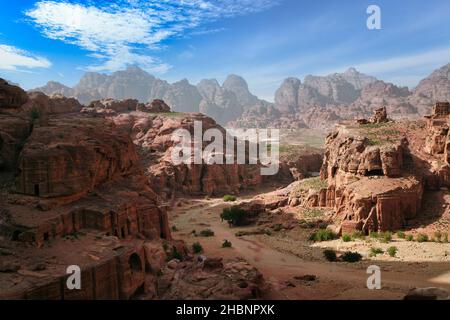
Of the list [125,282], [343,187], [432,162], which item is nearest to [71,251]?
[125,282]

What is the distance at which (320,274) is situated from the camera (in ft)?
94.9

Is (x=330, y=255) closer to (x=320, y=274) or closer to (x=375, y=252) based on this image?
(x=375, y=252)

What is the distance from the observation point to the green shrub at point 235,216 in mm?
49906

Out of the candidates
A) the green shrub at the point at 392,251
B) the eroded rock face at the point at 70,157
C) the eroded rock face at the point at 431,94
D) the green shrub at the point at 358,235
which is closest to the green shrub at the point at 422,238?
the green shrub at the point at 392,251

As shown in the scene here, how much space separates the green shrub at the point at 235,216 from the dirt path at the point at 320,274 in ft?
20.2

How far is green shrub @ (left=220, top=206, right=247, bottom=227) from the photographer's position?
49.9 m

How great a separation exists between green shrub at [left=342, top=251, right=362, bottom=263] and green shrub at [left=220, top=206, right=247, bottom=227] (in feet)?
62.2

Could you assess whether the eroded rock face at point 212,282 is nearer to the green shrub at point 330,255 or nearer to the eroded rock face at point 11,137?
the green shrub at point 330,255

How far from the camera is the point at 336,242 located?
1503 inches

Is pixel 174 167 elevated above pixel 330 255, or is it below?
above

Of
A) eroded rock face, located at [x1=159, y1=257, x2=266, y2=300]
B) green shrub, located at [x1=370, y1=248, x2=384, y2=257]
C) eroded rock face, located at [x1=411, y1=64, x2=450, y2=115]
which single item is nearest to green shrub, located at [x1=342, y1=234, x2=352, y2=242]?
green shrub, located at [x1=370, y1=248, x2=384, y2=257]

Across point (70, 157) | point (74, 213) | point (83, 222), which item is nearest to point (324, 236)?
point (83, 222)

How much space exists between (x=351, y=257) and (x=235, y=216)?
19.8 meters
